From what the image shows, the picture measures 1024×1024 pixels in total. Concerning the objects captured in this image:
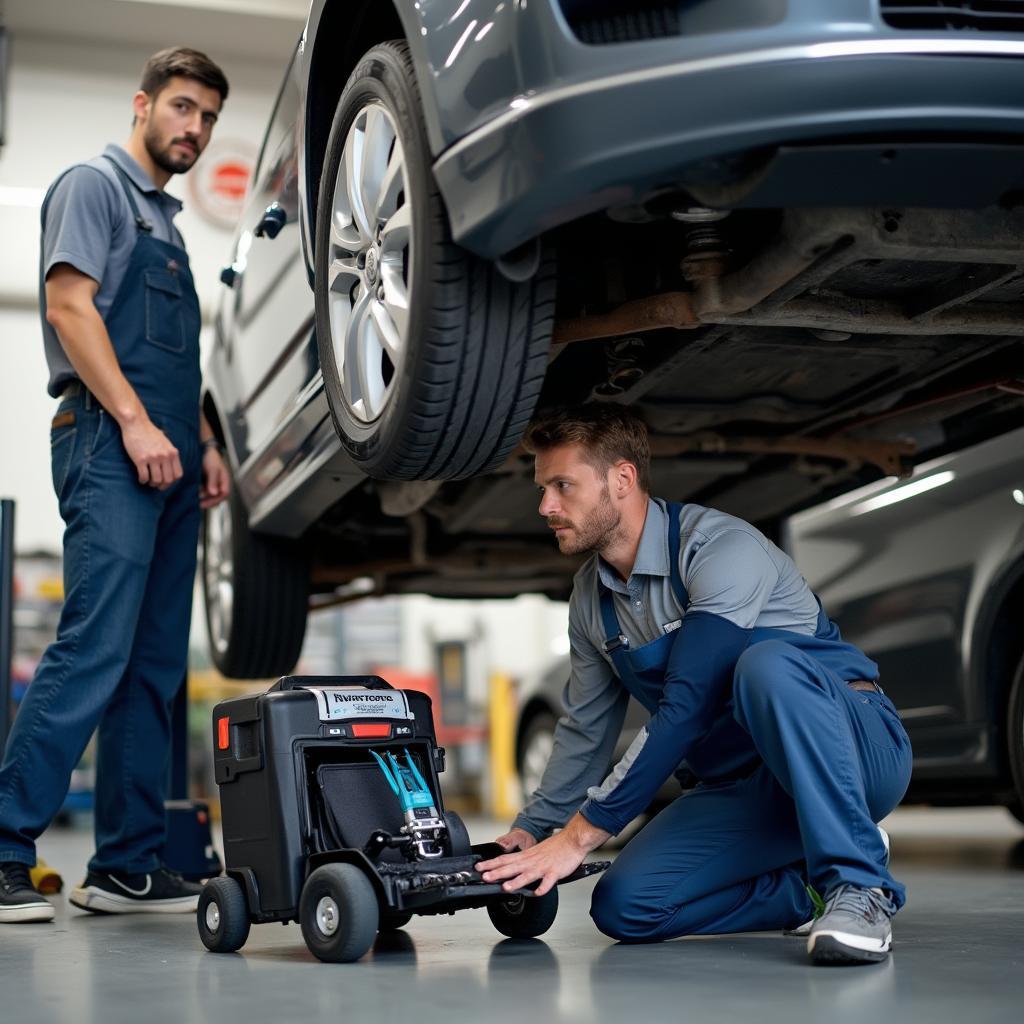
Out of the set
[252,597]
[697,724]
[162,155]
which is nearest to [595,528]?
[697,724]

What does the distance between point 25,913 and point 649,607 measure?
1.24m

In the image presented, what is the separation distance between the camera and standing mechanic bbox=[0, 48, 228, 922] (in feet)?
8.09

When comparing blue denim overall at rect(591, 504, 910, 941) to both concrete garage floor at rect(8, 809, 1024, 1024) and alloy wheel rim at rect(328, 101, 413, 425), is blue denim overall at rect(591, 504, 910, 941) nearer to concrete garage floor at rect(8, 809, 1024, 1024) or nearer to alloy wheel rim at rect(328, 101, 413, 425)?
concrete garage floor at rect(8, 809, 1024, 1024)

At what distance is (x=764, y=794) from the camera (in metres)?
2.05

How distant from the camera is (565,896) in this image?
278 cm

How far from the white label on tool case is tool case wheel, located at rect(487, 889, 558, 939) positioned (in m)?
0.33

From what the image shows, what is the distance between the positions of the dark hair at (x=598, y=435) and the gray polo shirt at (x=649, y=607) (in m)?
0.09

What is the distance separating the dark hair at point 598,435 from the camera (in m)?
2.08

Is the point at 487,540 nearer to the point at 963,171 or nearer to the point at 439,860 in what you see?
the point at 439,860

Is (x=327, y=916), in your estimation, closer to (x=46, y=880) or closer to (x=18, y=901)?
(x=18, y=901)

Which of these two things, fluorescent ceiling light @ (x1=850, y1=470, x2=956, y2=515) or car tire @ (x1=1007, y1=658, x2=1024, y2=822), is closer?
car tire @ (x1=1007, y1=658, x2=1024, y2=822)

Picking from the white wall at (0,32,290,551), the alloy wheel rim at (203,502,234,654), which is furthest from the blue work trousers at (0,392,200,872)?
the white wall at (0,32,290,551)

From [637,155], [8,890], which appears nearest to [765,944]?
[637,155]

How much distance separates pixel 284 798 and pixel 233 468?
165 cm
